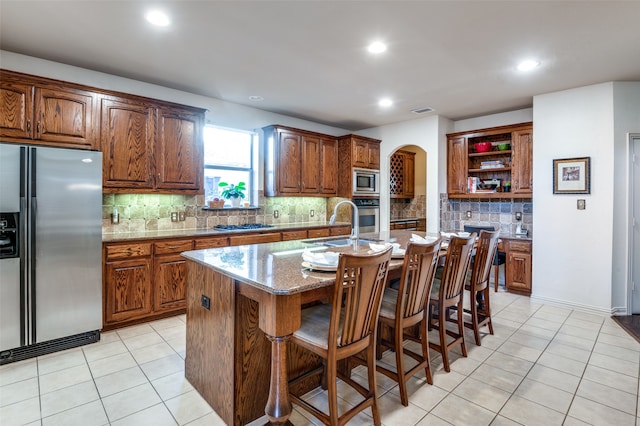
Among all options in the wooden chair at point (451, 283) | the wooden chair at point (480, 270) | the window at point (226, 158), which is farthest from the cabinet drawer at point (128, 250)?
the wooden chair at point (480, 270)

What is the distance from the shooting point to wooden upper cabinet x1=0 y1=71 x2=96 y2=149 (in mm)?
2807

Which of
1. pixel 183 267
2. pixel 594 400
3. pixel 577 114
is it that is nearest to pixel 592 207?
pixel 577 114

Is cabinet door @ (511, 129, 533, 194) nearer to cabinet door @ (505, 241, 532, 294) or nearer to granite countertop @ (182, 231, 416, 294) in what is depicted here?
cabinet door @ (505, 241, 532, 294)

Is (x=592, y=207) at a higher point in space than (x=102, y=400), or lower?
higher

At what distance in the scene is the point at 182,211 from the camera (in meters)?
4.20

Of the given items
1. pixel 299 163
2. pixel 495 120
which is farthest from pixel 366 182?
pixel 495 120

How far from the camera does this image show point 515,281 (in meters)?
4.52

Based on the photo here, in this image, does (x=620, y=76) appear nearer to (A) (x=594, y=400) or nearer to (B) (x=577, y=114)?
(B) (x=577, y=114)

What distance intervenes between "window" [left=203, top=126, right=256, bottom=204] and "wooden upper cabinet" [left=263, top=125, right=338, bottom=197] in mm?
283

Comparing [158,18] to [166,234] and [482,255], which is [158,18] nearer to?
[166,234]

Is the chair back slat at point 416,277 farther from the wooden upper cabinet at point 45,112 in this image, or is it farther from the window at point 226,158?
the window at point 226,158

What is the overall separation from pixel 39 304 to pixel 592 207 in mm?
5725

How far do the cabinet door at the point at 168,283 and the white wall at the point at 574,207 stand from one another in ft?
14.5

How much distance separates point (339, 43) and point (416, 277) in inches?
81.6
